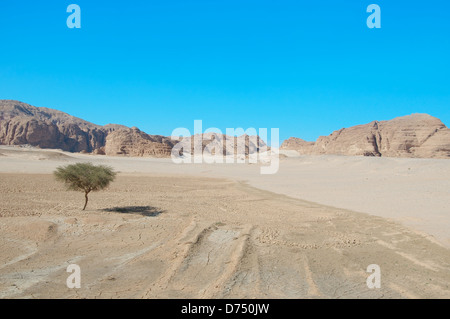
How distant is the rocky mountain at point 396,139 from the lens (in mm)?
72338

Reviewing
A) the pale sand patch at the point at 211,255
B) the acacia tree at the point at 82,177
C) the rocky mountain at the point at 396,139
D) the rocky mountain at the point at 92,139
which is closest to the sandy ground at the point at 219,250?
the pale sand patch at the point at 211,255

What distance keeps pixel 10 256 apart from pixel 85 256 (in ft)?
5.50

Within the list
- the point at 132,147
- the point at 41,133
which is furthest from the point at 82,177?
the point at 41,133

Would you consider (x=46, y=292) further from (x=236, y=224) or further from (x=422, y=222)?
(x=422, y=222)

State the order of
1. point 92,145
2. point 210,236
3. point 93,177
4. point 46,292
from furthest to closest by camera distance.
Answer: point 92,145 < point 93,177 < point 210,236 < point 46,292

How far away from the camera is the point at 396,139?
81500 mm

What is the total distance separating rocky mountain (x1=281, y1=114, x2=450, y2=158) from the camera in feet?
237

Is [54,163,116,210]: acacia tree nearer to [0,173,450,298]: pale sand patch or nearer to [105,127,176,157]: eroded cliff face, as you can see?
[0,173,450,298]: pale sand patch

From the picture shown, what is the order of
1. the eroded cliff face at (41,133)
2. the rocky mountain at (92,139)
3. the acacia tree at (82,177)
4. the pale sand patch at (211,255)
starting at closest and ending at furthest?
the pale sand patch at (211,255) < the acacia tree at (82,177) < the rocky mountain at (92,139) < the eroded cliff face at (41,133)

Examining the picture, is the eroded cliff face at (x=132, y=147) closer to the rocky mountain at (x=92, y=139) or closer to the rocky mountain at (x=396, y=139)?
the rocky mountain at (x=92, y=139)

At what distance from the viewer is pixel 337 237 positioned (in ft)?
30.2

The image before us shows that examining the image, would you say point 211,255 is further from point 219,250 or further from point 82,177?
point 82,177

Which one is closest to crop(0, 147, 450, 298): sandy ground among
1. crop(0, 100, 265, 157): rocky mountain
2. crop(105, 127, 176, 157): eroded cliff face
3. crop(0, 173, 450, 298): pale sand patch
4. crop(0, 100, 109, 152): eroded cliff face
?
crop(0, 173, 450, 298): pale sand patch

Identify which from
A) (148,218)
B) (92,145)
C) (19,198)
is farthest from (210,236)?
(92,145)
